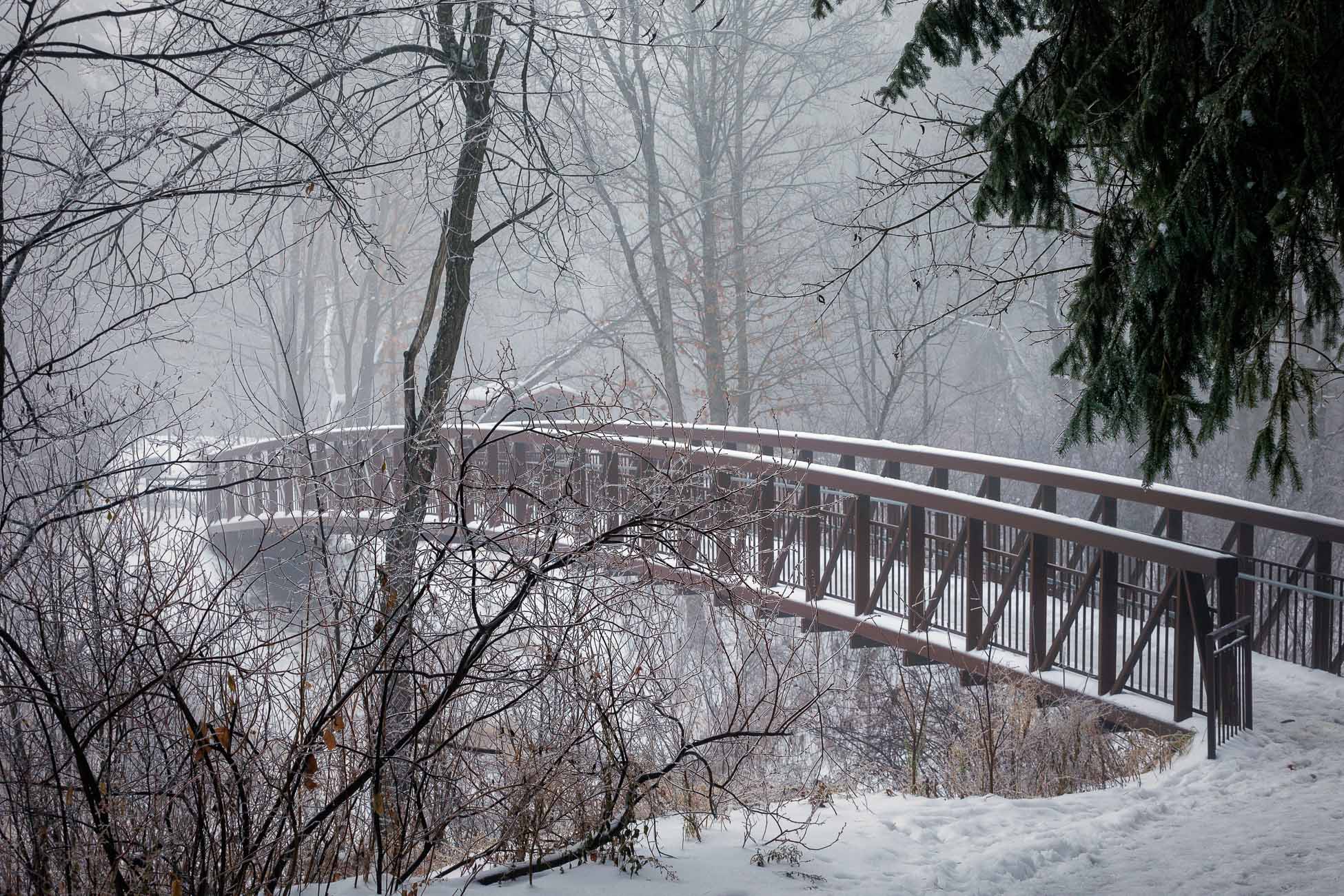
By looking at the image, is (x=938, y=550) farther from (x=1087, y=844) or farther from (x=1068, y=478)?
(x=1087, y=844)

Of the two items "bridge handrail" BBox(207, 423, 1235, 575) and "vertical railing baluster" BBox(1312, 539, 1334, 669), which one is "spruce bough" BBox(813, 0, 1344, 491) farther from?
"vertical railing baluster" BBox(1312, 539, 1334, 669)

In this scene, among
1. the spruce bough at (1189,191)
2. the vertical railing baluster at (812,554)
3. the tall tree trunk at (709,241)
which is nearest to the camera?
the spruce bough at (1189,191)

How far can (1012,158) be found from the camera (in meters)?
4.84

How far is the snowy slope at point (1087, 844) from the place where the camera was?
4645 millimetres

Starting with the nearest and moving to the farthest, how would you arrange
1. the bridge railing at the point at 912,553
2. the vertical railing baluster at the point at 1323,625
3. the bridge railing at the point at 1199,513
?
the bridge railing at the point at 912,553, the bridge railing at the point at 1199,513, the vertical railing baluster at the point at 1323,625

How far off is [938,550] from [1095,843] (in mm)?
5245

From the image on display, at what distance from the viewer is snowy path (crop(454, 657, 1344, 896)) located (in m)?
4.65

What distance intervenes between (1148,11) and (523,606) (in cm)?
430

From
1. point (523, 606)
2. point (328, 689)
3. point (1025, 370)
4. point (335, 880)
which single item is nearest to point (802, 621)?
point (523, 606)

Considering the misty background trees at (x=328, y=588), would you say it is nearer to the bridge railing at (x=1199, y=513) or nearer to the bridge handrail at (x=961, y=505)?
the bridge handrail at (x=961, y=505)

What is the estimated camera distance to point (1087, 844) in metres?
5.29

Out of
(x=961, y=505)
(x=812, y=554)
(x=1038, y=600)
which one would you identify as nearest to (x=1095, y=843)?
(x=1038, y=600)

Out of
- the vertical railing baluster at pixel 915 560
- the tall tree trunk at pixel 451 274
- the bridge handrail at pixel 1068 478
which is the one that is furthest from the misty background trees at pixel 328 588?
the vertical railing baluster at pixel 915 560

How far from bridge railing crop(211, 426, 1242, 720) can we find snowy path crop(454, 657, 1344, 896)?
0.90 m
